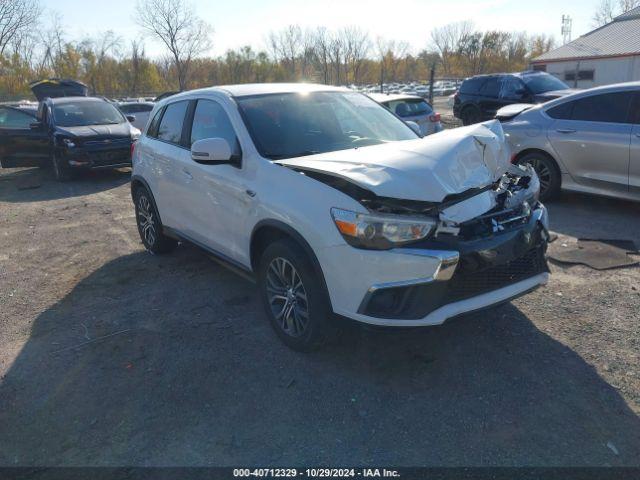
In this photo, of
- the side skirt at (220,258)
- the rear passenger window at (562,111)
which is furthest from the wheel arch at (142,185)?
the rear passenger window at (562,111)

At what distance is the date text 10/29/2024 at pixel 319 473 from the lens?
2449 millimetres

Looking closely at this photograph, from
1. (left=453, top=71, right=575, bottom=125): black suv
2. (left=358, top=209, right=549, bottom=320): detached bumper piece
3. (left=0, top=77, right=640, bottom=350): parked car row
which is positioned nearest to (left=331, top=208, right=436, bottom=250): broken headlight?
(left=0, top=77, right=640, bottom=350): parked car row

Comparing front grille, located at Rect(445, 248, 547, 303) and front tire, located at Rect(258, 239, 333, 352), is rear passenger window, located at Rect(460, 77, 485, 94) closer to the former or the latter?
front grille, located at Rect(445, 248, 547, 303)

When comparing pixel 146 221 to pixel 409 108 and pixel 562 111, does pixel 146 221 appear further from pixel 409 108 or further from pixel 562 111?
pixel 409 108

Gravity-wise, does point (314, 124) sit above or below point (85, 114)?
below

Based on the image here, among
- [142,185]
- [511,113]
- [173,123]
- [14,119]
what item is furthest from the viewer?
[14,119]

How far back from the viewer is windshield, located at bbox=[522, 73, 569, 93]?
13773 millimetres

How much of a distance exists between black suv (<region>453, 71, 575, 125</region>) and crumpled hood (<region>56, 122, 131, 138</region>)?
1007 centimetres

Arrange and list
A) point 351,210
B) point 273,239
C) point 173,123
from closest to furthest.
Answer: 1. point 351,210
2. point 273,239
3. point 173,123

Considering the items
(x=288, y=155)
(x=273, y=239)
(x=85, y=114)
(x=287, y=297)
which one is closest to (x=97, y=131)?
(x=85, y=114)

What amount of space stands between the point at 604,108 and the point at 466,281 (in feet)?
15.7

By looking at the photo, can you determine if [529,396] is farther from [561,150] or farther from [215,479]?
[561,150]

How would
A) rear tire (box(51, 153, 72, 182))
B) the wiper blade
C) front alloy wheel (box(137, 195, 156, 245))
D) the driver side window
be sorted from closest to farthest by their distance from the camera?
the wiper blade < front alloy wheel (box(137, 195, 156, 245)) < rear tire (box(51, 153, 72, 182)) < the driver side window

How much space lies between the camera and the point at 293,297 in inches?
135
